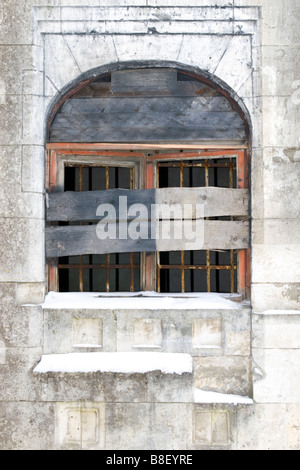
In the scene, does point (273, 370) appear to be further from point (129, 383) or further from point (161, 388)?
point (129, 383)

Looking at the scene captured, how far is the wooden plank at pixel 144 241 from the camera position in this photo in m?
4.98

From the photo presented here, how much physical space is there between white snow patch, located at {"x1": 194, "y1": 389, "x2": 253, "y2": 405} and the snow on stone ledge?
0.43 m

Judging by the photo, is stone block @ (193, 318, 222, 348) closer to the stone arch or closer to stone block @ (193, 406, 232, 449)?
stone block @ (193, 406, 232, 449)

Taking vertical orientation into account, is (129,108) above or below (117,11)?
below

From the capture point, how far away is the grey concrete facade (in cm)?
468

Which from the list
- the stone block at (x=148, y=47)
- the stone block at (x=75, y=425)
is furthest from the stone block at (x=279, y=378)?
the stone block at (x=148, y=47)

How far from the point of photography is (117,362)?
472 cm

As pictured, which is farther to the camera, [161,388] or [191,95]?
[191,95]

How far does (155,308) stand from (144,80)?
2.88 m

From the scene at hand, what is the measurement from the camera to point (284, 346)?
470cm

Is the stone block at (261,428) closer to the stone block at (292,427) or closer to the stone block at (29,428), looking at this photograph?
the stone block at (292,427)

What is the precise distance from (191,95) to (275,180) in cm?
152

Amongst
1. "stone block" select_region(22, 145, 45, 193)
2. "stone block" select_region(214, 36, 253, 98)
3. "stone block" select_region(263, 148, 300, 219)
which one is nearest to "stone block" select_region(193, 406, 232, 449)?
"stone block" select_region(263, 148, 300, 219)

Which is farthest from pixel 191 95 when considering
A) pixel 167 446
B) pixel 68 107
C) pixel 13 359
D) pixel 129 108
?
pixel 167 446
